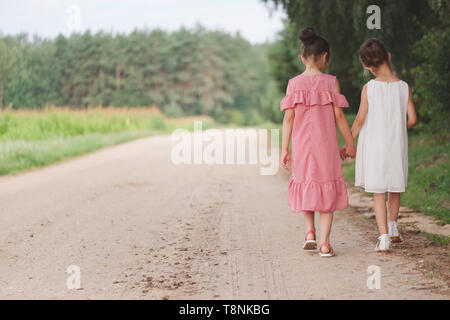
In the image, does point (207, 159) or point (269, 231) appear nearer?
point (269, 231)

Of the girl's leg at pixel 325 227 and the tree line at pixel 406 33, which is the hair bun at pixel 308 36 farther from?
the tree line at pixel 406 33

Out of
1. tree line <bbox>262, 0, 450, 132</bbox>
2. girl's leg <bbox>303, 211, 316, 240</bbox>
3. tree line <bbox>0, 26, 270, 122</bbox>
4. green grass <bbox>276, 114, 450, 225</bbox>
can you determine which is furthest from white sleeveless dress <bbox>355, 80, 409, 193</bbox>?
tree line <bbox>0, 26, 270, 122</bbox>

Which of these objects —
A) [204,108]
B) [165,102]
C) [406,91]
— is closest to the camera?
[406,91]

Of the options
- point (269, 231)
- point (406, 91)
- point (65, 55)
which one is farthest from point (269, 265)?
point (65, 55)

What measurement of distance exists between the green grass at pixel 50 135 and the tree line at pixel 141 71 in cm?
47

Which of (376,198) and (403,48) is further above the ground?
(403,48)

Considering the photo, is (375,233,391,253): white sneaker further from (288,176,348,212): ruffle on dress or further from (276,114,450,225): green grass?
(276,114,450,225): green grass

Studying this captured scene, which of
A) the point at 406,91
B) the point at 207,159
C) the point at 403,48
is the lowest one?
the point at 207,159

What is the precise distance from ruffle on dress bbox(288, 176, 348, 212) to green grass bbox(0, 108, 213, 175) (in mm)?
8587

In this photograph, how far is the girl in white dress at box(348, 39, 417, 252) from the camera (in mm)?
4840

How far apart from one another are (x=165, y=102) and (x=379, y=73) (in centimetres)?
6288

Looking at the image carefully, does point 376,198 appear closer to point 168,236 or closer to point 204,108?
point 168,236

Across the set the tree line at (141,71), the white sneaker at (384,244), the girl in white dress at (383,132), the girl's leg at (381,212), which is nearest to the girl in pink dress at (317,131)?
the girl in white dress at (383,132)

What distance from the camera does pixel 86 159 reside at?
1473 centimetres
